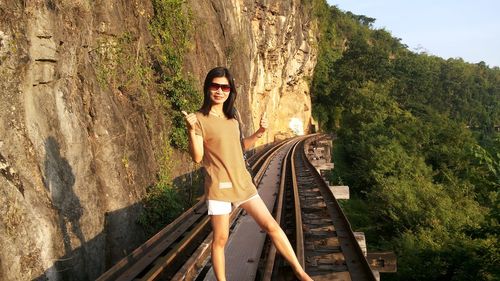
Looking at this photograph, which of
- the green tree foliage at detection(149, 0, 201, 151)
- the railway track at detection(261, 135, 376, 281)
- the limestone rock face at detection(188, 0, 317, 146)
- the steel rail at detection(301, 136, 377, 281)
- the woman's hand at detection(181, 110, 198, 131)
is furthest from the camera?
the limestone rock face at detection(188, 0, 317, 146)

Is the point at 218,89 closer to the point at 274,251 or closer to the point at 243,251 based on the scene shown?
the point at 274,251

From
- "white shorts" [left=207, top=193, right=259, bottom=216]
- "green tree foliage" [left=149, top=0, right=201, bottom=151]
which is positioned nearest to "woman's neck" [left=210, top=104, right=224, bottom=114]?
"white shorts" [left=207, top=193, right=259, bottom=216]

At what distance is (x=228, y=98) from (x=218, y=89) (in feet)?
0.52

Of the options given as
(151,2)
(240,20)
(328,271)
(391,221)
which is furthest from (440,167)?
(328,271)

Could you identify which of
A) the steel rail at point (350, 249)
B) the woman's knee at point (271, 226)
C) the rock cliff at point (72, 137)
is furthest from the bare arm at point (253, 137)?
the rock cliff at point (72, 137)

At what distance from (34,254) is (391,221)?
62.1 feet

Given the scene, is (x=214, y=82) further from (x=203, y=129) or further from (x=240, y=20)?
(x=240, y=20)

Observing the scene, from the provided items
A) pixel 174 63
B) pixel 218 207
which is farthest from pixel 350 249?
pixel 174 63

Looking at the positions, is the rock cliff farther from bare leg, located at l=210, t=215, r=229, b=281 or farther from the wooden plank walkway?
bare leg, located at l=210, t=215, r=229, b=281

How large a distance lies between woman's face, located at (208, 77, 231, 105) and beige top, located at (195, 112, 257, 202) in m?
0.14

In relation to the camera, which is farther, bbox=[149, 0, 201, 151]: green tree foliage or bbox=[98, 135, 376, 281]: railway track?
bbox=[149, 0, 201, 151]: green tree foliage

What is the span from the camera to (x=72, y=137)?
20.6ft

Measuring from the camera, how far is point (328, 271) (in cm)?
490

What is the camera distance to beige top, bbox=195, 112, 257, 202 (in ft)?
10.8
